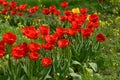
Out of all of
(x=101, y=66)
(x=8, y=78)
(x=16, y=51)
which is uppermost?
(x=16, y=51)

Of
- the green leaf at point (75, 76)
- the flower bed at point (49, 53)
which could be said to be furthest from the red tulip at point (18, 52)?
the green leaf at point (75, 76)

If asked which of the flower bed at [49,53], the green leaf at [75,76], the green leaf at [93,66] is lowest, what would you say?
the green leaf at [93,66]

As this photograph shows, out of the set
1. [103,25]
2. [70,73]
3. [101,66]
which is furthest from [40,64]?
[103,25]

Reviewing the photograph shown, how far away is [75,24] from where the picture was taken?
749 centimetres

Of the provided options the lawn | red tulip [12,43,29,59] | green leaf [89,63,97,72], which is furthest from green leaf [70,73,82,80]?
red tulip [12,43,29,59]

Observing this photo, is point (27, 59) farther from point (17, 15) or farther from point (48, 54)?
point (17, 15)

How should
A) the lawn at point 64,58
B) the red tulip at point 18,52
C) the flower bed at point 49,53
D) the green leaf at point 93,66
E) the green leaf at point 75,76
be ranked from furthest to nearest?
the green leaf at point 93,66 < the green leaf at point 75,76 < the lawn at point 64,58 < the flower bed at point 49,53 < the red tulip at point 18,52

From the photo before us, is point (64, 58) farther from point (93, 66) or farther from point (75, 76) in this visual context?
point (93, 66)

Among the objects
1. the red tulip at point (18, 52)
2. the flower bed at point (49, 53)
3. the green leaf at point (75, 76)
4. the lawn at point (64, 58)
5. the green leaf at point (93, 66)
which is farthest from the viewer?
the green leaf at point (93, 66)

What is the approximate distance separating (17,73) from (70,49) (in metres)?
1.71

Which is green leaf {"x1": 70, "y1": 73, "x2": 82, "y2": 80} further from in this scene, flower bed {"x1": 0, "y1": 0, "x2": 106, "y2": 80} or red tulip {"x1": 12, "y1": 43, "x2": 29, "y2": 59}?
red tulip {"x1": 12, "y1": 43, "x2": 29, "y2": 59}

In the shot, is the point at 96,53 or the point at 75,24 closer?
the point at 75,24

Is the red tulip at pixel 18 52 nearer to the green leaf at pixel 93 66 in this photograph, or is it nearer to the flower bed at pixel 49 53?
the flower bed at pixel 49 53

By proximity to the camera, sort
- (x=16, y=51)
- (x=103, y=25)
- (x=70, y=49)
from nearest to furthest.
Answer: (x=16, y=51) < (x=70, y=49) < (x=103, y=25)
